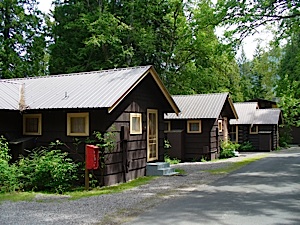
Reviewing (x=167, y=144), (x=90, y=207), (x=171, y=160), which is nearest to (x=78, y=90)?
(x=90, y=207)

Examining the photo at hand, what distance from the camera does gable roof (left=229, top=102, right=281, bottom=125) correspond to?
28.9m

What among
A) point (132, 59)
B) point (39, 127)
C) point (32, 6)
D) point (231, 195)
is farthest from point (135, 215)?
point (32, 6)

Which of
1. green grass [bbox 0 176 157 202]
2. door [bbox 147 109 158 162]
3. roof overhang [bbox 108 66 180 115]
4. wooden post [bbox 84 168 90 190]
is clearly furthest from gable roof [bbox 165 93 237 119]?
wooden post [bbox 84 168 90 190]

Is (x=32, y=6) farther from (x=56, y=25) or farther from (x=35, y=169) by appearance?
(x=35, y=169)

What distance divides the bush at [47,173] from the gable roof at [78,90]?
1.75 meters

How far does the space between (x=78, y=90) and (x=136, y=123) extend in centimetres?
243

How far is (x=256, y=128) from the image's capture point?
29.4 metres

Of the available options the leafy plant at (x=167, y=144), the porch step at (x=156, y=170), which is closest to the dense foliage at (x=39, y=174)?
the porch step at (x=156, y=170)

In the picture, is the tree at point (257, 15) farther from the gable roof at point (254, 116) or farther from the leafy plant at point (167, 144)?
the gable roof at point (254, 116)

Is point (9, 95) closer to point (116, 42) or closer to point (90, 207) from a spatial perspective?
point (90, 207)

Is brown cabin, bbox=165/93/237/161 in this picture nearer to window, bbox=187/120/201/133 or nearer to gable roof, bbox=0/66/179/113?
window, bbox=187/120/201/133

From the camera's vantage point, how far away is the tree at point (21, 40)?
2814 centimetres

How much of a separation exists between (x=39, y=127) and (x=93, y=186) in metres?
3.11

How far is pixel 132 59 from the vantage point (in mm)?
30156
